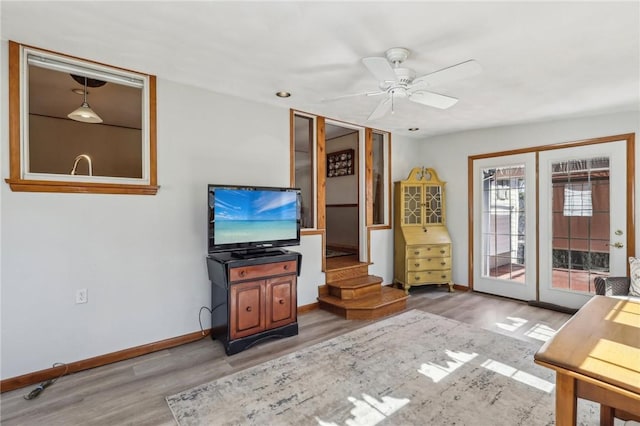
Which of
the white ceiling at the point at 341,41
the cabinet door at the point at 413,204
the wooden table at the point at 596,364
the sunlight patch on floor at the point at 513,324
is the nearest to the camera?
the wooden table at the point at 596,364

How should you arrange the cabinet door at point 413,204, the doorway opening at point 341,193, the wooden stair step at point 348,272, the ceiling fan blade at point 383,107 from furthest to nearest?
the doorway opening at point 341,193 → the cabinet door at point 413,204 → the wooden stair step at point 348,272 → the ceiling fan blade at point 383,107

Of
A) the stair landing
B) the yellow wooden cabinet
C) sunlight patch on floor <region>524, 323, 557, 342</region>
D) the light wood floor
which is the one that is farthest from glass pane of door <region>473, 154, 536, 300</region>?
the stair landing

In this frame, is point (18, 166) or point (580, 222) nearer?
point (18, 166)

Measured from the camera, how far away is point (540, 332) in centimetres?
335

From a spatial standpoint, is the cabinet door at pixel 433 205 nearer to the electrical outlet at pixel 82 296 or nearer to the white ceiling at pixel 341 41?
the white ceiling at pixel 341 41

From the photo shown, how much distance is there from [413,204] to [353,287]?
1857mm

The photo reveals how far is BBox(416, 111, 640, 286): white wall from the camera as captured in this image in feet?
13.0

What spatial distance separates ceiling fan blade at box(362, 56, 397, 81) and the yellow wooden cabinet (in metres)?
2.78

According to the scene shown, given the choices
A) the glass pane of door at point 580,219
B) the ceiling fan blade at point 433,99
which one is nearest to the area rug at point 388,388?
the glass pane of door at point 580,219

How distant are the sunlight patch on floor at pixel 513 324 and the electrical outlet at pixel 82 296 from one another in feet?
13.3

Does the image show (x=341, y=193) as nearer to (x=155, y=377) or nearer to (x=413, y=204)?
(x=413, y=204)

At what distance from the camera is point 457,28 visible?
6.90 feet

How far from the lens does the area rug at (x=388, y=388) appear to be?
78.1 inches

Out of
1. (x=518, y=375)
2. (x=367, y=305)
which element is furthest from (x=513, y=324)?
(x=367, y=305)
